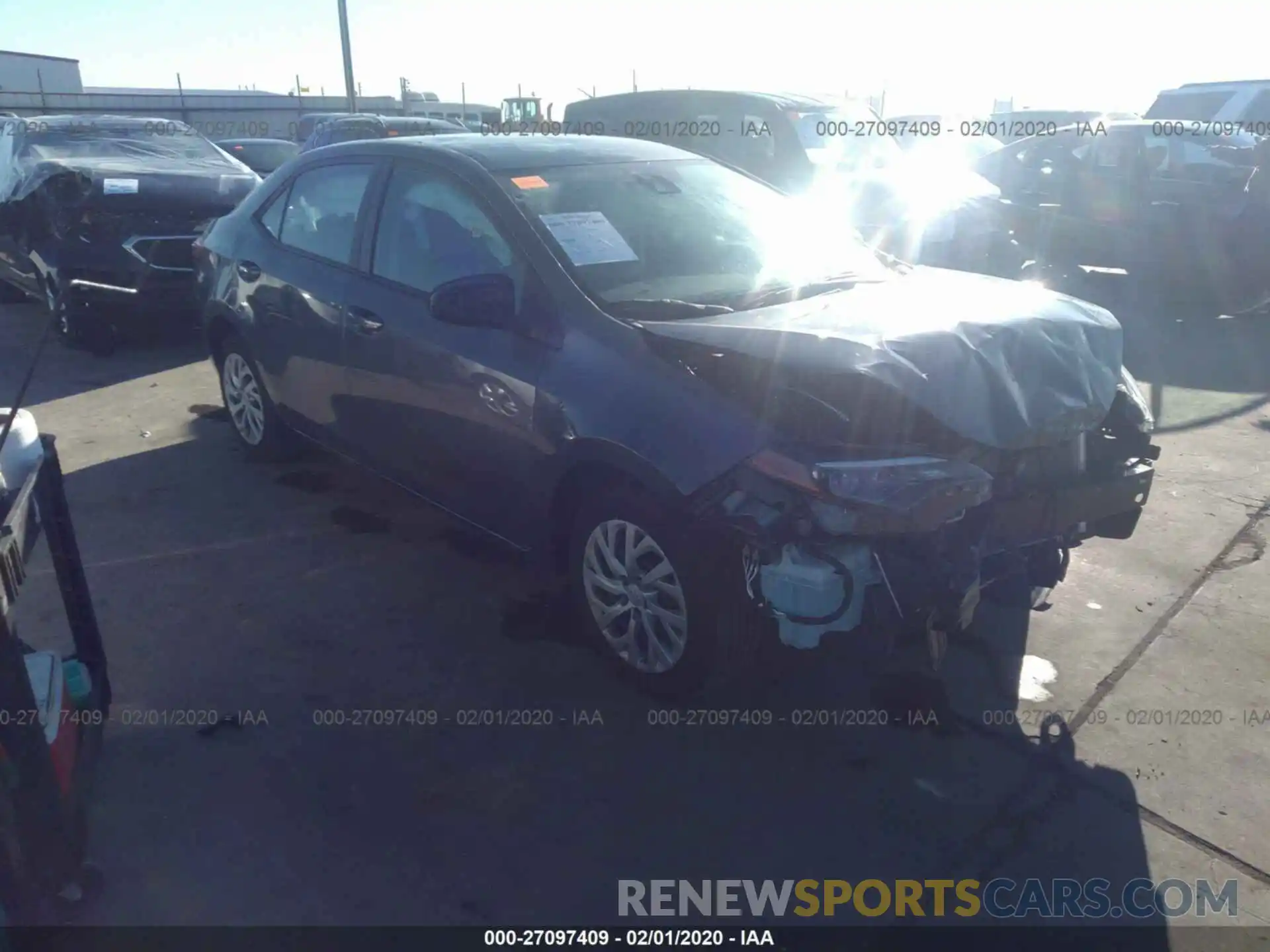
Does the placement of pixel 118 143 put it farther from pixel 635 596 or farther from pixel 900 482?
pixel 900 482

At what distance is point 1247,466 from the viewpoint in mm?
5684

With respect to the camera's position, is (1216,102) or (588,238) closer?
(588,238)

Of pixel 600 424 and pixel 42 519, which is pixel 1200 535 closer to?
pixel 600 424

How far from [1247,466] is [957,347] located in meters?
3.48

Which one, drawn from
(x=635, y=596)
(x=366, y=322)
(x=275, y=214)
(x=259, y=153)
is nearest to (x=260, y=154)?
(x=259, y=153)

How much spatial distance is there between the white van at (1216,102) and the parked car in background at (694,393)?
12.1m

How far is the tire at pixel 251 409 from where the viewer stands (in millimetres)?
5316

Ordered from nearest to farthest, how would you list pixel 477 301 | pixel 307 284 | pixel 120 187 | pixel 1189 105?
pixel 477 301, pixel 307 284, pixel 120 187, pixel 1189 105

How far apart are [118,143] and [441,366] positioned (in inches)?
258

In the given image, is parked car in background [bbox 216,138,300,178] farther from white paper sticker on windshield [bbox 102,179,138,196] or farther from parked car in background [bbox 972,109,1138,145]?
parked car in background [bbox 972,109,1138,145]

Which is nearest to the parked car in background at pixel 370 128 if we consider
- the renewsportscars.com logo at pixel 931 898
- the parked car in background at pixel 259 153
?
the parked car in background at pixel 259 153

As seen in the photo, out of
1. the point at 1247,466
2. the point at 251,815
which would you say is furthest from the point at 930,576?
the point at 1247,466

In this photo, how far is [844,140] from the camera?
9.43 metres

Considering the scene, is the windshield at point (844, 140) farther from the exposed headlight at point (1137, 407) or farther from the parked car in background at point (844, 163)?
the exposed headlight at point (1137, 407)
